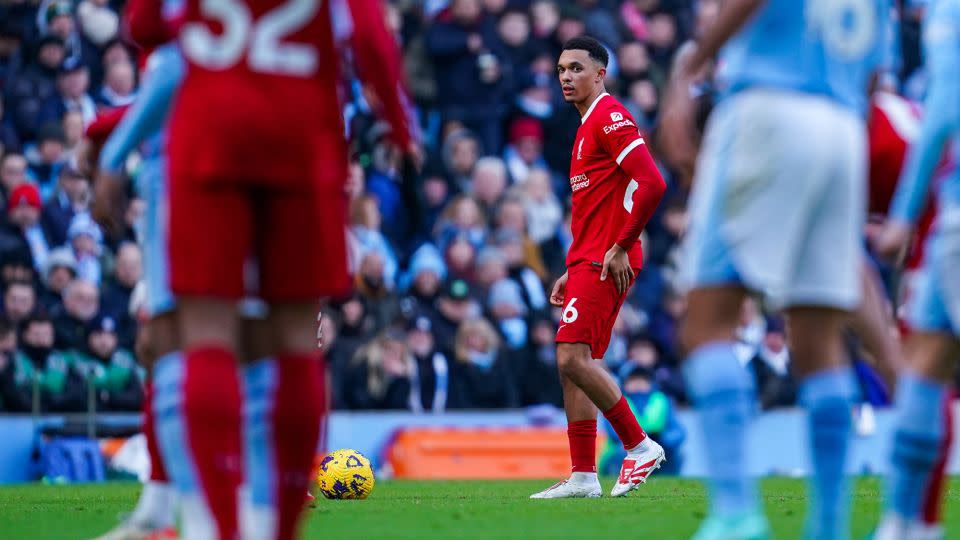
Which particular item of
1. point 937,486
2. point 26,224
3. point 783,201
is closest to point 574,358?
point 937,486

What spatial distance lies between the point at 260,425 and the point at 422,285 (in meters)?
12.2

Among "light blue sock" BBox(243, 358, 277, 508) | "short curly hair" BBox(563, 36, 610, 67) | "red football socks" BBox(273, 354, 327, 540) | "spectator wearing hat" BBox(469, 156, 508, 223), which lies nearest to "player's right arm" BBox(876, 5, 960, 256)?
"red football socks" BBox(273, 354, 327, 540)

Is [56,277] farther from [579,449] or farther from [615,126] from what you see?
[615,126]

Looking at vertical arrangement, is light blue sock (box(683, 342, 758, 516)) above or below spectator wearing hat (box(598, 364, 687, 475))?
above

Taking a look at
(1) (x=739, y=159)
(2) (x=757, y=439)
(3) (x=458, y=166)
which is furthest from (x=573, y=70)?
(3) (x=458, y=166)

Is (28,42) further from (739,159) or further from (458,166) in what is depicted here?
(739,159)

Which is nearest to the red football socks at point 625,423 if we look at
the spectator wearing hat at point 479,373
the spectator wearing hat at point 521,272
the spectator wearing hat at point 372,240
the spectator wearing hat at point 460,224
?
the spectator wearing hat at point 479,373

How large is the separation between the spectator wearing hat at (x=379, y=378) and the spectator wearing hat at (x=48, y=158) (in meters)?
3.54

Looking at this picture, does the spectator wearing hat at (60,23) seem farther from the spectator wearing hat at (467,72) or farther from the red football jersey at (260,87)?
the red football jersey at (260,87)

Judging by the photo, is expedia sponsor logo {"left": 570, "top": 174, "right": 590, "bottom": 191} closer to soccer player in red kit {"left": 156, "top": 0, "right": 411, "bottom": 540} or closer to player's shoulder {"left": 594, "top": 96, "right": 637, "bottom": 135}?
player's shoulder {"left": 594, "top": 96, "right": 637, "bottom": 135}

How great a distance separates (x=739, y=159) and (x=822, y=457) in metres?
1.04

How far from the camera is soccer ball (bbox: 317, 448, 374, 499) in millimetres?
10398

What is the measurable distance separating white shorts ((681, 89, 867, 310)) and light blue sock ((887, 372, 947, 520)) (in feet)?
1.23

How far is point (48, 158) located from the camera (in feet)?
54.9
